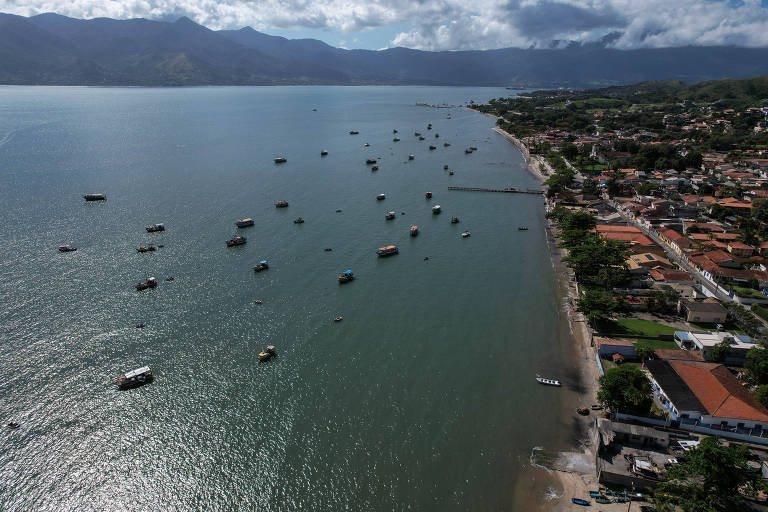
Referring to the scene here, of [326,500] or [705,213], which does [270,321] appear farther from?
[705,213]

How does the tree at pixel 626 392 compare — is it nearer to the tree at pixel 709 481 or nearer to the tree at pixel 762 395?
the tree at pixel 709 481

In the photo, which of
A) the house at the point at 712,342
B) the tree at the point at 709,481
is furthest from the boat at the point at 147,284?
the house at the point at 712,342

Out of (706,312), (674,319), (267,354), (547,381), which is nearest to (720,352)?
Result: (706,312)

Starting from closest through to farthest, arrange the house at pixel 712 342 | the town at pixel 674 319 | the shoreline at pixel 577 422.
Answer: the town at pixel 674 319 → the shoreline at pixel 577 422 → the house at pixel 712 342

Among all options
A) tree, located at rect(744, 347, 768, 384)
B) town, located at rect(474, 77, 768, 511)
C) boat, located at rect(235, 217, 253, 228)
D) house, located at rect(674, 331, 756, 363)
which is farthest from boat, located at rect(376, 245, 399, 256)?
tree, located at rect(744, 347, 768, 384)

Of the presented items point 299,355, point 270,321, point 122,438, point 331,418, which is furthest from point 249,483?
point 270,321

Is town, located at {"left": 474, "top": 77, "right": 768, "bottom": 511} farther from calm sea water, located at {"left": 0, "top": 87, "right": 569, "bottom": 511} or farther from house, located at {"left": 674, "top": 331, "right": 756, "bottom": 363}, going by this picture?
calm sea water, located at {"left": 0, "top": 87, "right": 569, "bottom": 511}

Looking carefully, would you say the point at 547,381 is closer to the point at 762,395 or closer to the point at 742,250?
the point at 762,395
